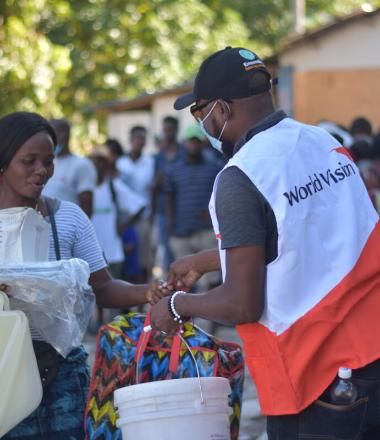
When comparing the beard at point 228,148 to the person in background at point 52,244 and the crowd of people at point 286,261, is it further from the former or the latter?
the person in background at point 52,244

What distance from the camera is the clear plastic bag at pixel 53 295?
3.74 meters

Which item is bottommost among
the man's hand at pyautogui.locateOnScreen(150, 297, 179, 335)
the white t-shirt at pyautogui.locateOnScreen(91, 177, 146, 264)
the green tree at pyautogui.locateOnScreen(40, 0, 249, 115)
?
the green tree at pyautogui.locateOnScreen(40, 0, 249, 115)

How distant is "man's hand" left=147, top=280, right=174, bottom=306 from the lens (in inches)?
155

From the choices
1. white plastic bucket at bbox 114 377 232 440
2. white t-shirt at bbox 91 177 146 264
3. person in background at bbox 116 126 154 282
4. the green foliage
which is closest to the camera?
white plastic bucket at bbox 114 377 232 440

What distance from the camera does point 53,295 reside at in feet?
12.5

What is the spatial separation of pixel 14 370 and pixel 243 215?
37.5 inches

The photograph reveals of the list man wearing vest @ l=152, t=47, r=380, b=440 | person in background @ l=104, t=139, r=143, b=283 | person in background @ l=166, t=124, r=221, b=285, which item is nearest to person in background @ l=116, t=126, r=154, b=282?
person in background @ l=104, t=139, r=143, b=283

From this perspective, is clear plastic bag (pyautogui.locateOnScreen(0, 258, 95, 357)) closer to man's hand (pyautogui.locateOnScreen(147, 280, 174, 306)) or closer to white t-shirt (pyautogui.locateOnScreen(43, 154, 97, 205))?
man's hand (pyautogui.locateOnScreen(147, 280, 174, 306))

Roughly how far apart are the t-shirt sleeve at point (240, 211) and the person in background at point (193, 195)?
25.9 ft

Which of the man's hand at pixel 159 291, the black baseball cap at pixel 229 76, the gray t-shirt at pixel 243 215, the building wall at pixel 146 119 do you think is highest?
the black baseball cap at pixel 229 76

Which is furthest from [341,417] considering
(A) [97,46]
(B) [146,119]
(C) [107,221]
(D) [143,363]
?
(B) [146,119]

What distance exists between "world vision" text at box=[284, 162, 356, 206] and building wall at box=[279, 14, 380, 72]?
51.8ft

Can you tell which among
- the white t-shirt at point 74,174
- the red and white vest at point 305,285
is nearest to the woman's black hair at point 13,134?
the red and white vest at point 305,285

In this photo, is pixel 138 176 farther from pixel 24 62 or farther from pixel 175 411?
pixel 175 411
